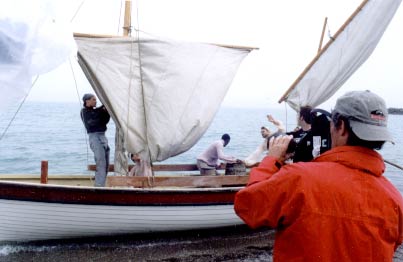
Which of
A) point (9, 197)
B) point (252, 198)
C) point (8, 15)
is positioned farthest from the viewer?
point (9, 197)

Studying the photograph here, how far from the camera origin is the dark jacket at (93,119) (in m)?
8.66

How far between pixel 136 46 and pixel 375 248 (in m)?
7.44

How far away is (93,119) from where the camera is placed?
28.5 feet

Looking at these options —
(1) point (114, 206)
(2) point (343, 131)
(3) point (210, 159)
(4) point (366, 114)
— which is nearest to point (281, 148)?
(2) point (343, 131)

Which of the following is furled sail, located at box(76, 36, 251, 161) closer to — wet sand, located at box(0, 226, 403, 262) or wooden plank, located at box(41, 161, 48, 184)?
wooden plank, located at box(41, 161, 48, 184)

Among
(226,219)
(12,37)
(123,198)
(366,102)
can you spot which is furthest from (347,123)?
(226,219)

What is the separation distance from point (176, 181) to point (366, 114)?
23.1 feet

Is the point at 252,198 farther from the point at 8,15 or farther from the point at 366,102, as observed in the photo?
the point at 8,15

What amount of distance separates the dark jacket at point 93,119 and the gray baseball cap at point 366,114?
713 cm

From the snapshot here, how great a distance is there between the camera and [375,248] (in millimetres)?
1863

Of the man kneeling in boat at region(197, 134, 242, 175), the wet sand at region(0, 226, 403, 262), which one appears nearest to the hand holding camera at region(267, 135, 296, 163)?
the wet sand at region(0, 226, 403, 262)

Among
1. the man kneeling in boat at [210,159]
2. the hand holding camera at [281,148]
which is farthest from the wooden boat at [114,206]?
the hand holding camera at [281,148]

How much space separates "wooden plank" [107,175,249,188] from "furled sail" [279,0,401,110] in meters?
2.06

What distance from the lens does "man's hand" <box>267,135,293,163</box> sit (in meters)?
2.17
